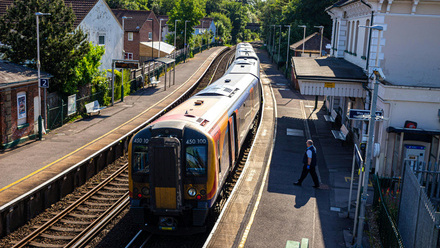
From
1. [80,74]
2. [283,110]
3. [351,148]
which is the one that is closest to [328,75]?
[351,148]

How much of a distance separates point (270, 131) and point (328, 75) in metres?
5.25

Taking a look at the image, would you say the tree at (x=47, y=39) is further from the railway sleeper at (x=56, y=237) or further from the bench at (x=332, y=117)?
the bench at (x=332, y=117)

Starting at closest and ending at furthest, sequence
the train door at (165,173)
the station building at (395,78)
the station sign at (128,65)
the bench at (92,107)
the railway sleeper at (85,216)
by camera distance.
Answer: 1. the train door at (165,173)
2. the railway sleeper at (85,216)
3. the station building at (395,78)
4. the bench at (92,107)
5. the station sign at (128,65)

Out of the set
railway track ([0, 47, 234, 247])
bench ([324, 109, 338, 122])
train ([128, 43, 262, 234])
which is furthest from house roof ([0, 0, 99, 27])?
train ([128, 43, 262, 234])

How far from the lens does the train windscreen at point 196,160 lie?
1269 cm

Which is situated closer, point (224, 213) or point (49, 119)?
point (224, 213)

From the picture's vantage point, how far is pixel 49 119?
25.1 metres

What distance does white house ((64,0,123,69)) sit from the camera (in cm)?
3797

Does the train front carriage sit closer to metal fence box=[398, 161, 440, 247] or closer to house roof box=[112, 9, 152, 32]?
metal fence box=[398, 161, 440, 247]

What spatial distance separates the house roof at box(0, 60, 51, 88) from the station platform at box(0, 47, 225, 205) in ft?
10.2

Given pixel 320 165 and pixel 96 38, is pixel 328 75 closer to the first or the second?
pixel 320 165

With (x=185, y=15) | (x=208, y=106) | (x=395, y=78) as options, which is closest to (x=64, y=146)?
(x=208, y=106)

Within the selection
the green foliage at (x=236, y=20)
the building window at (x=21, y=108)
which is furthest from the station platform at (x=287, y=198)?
the green foliage at (x=236, y=20)

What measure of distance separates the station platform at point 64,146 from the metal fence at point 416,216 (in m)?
12.0
